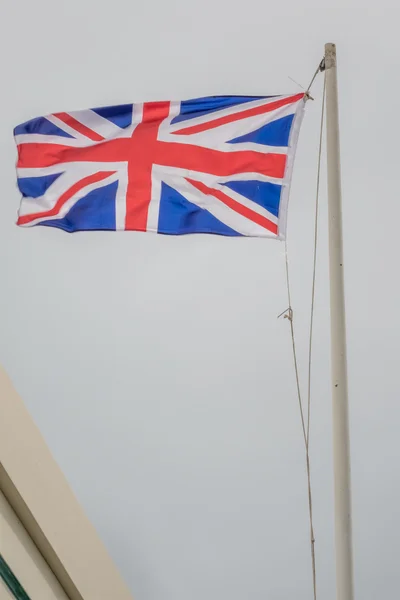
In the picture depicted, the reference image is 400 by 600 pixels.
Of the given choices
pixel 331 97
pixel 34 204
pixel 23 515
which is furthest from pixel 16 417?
pixel 34 204

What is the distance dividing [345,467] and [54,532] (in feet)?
11.5

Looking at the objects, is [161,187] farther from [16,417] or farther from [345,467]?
[16,417]

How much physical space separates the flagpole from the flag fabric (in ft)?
3.47

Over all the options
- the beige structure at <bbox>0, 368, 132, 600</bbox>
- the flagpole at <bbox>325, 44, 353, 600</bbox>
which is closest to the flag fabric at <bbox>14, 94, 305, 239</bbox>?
the flagpole at <bbox>325, 44, 353, 600</bbox>

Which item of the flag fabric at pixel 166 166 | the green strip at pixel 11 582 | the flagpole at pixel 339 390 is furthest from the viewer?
the flag fabric at pixel 166 166

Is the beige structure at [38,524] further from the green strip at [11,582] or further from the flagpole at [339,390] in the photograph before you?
the flagpole at [339,390]

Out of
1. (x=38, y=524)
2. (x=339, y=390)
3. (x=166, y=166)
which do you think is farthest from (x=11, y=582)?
(x=166, y=166)

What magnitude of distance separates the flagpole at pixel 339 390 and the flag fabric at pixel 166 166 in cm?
106

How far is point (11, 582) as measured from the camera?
10.2 ft

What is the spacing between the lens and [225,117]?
8070 mm

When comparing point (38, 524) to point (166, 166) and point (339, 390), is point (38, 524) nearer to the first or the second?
point (339, 390)

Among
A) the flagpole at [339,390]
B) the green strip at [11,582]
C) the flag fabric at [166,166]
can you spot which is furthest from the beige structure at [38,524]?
the flag fabric at [166,166]

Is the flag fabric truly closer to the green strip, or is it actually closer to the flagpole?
the flagpole

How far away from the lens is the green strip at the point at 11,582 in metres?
3.07
